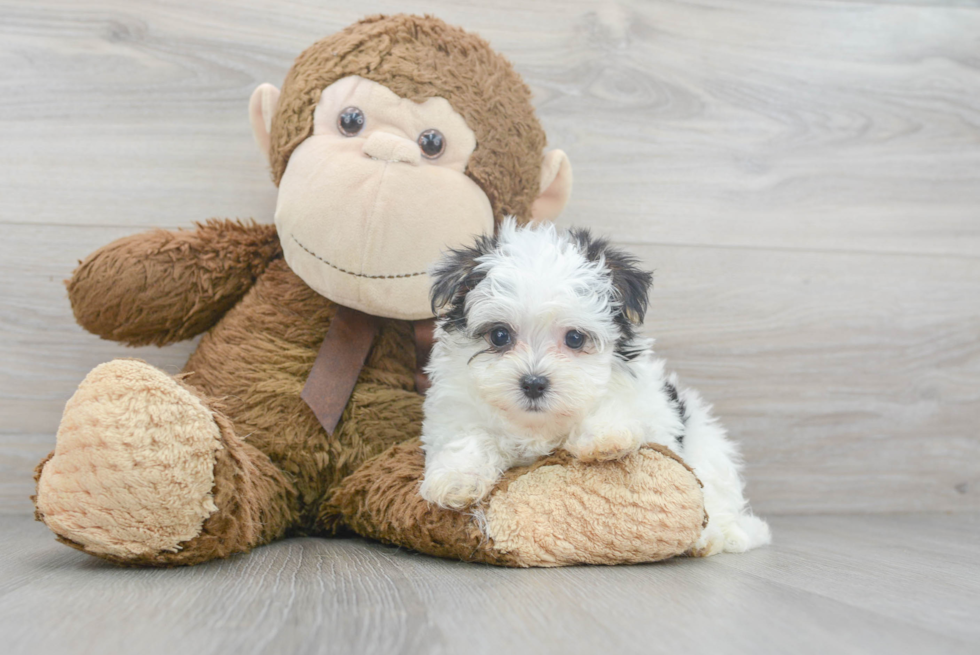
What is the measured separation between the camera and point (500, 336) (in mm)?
1180

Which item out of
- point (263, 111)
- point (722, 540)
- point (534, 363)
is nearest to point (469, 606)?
point (534, 363)

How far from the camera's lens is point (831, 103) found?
1.94m

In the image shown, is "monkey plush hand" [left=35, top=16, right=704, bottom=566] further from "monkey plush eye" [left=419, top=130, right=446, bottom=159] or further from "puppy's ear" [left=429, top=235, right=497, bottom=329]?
"puppy's ear" [left=429, top=235, right=497, bottom=329]

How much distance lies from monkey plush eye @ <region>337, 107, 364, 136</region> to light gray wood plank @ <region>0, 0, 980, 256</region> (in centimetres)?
46

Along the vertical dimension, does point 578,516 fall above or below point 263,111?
below

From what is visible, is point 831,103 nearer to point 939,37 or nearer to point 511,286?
point 939,37

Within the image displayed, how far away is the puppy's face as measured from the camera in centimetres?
113

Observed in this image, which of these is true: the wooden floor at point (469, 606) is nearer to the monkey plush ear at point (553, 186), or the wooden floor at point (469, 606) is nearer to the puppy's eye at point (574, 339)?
the puppy's eye at point (574, 339)

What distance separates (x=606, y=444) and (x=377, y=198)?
57cm

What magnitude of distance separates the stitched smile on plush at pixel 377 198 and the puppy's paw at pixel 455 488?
349 mm

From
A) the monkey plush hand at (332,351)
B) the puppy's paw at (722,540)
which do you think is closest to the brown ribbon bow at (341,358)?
the monkey plush hand at (332,351)

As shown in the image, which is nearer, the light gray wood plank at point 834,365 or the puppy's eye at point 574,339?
the puppy's eye at point 574,339

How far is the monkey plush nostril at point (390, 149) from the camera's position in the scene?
1327mm

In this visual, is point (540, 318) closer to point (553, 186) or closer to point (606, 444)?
point (606, 444)
